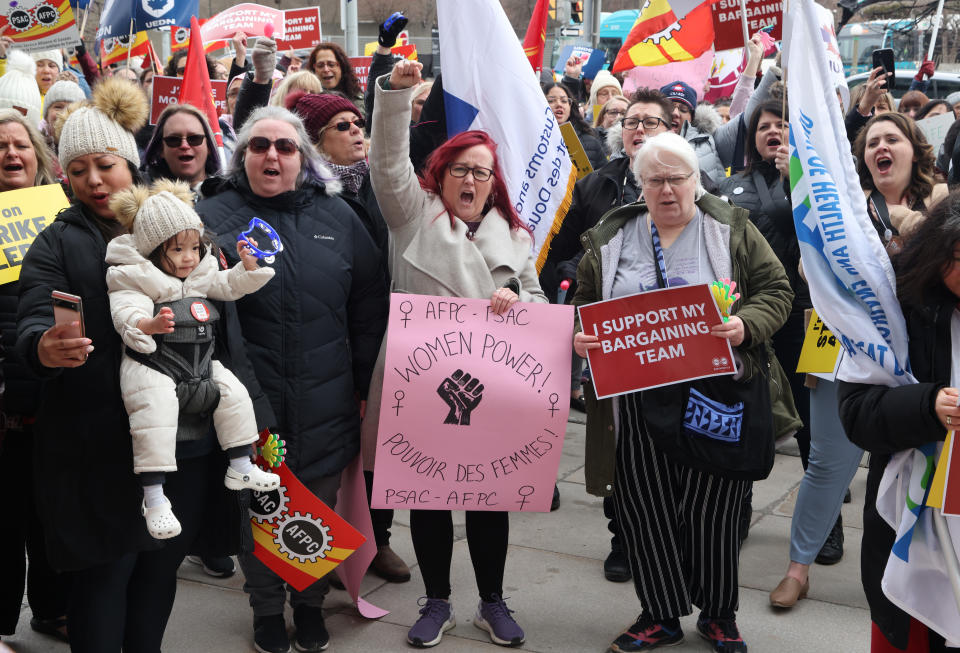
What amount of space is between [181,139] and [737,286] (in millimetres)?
2391

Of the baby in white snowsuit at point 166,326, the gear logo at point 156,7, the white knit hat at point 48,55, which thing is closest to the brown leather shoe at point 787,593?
the baby in white snowsuit at point 166,326

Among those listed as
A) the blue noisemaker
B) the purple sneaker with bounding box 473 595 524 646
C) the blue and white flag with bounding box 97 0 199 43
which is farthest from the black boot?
the blue and white flag with bounding box 97 0 199 43

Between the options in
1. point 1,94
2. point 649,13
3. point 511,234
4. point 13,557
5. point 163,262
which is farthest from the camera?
point 649,13

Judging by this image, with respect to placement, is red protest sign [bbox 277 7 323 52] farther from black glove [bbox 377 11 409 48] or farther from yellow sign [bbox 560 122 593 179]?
black glove [bbox 377 11 409 48]

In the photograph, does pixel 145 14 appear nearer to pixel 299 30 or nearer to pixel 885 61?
pixel 299 30

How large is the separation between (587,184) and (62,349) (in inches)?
119

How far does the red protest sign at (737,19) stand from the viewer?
702 centimetres

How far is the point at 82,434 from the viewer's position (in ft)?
10.0

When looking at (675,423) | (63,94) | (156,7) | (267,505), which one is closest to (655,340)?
(675,423)

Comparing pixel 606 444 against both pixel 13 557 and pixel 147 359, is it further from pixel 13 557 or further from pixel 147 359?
pixel 13 557

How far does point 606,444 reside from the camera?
12.9 feet

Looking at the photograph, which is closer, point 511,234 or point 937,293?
point 937,293

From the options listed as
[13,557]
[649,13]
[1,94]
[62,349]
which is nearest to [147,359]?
[62,349]

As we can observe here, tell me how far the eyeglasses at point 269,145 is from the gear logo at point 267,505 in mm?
1183
